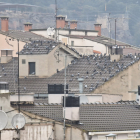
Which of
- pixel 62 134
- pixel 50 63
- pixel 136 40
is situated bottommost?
pixel 62 134

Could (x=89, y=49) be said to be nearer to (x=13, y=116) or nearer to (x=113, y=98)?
(x=113, y=98)

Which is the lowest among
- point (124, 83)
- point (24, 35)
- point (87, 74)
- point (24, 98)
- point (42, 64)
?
point (24, 98)

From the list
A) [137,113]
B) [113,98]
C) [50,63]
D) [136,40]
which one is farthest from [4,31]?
[136,40]

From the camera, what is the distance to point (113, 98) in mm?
47000

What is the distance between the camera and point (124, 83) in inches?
Result: 1980

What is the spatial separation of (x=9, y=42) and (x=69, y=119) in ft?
114

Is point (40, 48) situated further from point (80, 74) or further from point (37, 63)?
point (80, 74)

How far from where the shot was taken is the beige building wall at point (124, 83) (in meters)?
49.4

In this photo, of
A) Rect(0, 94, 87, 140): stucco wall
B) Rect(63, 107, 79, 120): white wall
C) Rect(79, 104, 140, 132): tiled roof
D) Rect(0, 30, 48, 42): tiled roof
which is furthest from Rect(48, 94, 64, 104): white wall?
Rect(0, 30, 48, 42): tiled roof

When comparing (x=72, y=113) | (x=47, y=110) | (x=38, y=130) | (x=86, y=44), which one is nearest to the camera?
(x=38, y=130)

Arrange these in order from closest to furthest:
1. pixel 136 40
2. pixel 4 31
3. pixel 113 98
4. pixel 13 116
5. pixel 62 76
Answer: pixel 13 116, pixel 113 98, pixel 62 76, pixel 4 31, pixel 136 40

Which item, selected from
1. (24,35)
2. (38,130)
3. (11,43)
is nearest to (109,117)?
(38,130)

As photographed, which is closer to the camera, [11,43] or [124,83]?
[124,83]

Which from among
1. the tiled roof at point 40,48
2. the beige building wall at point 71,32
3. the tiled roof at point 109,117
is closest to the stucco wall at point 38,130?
the tiled roof at point 109,117
